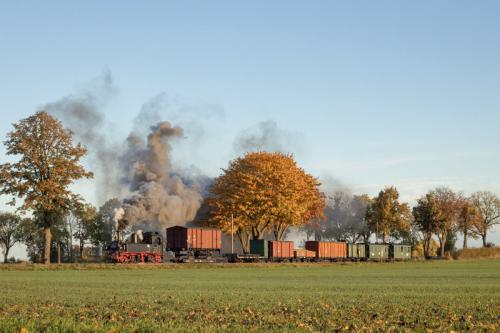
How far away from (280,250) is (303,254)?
6.29 metres

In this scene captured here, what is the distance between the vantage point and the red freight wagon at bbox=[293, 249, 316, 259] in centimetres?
9744

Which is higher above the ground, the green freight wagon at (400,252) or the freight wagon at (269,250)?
the freight wagon at (269,250)

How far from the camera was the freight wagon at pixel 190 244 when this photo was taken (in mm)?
83213

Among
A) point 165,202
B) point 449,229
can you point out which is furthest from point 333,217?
point 165,202

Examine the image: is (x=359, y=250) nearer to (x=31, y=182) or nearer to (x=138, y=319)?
(x=31, y=182)

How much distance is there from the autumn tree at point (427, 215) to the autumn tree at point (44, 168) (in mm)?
73875

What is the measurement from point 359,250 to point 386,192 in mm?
22211

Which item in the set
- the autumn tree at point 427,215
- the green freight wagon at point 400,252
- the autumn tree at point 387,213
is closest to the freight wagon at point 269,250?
the green freight wagon at point 400,252

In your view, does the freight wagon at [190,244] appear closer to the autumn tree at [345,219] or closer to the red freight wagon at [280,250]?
the red freight wagon at [280,250]

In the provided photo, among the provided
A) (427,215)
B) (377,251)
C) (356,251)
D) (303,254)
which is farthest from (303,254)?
(427,215)

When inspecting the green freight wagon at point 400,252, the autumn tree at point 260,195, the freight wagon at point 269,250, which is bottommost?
the green freight wagon at point 400,252

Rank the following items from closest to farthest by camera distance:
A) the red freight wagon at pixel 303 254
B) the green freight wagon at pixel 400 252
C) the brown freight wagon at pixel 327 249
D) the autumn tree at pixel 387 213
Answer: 1. the red freight wagon at pixel 303 254
2. the brown freight wagon at pixel 327 249
3. the green freight wagon at pixel 400 252
4. the autumn tree at pixel 387 213

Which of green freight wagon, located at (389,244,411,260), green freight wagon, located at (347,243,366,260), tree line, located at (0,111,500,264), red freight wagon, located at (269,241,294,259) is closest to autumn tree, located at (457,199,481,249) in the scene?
tree line, located at (0,111,500,264)

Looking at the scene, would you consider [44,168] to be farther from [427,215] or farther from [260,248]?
[427,215]
